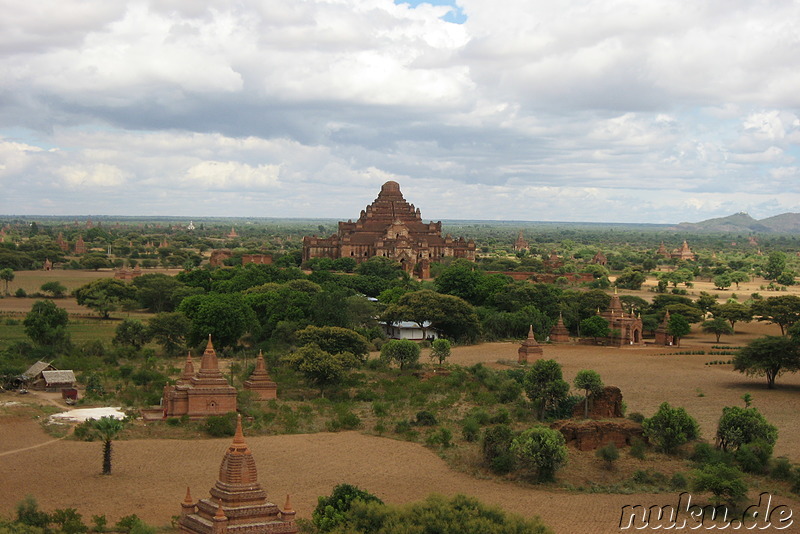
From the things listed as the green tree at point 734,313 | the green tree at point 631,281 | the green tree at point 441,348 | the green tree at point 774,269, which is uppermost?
the green tree at point 774,269

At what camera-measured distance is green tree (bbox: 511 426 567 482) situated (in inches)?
1139

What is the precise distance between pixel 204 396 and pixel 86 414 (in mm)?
4380

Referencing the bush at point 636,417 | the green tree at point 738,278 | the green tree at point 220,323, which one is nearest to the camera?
the bush at point 636,417

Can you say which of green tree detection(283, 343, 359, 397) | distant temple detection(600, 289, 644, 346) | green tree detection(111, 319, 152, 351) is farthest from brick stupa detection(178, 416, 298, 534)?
distant temple detection(600, 289, 644, 346)

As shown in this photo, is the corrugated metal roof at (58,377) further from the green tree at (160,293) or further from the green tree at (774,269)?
the green tree at (774,269)

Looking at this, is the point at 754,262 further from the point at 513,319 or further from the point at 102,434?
the point at 102,434

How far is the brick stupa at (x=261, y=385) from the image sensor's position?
3828 centimetres

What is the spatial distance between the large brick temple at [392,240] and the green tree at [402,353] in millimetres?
47371

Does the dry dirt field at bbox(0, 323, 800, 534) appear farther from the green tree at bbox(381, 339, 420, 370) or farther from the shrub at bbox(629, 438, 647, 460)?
the green tree at bbox(381, 339, 420, 370)

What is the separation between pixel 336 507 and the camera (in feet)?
78.3

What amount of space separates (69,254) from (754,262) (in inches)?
3790

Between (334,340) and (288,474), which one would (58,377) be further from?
(288,474)

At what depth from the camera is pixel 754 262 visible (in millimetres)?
138375

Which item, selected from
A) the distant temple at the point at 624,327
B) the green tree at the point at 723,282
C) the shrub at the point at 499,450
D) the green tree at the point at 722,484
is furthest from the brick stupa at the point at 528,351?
the green tree at the point at 723,282
